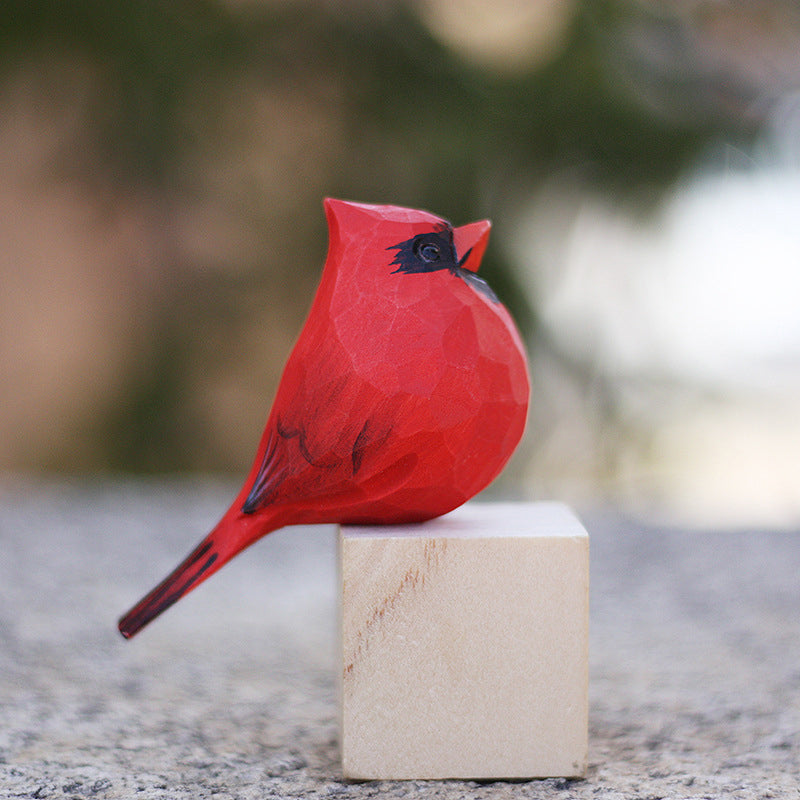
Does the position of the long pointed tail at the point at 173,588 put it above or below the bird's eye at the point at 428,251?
below

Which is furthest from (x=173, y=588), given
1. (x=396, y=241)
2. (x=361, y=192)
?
(x=361, y=192)

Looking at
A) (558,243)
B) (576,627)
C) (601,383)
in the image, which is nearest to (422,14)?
(558,243)

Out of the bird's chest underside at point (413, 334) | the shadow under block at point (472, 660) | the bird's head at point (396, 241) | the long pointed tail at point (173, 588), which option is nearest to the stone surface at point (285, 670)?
the shadow under block at point (472, 660)

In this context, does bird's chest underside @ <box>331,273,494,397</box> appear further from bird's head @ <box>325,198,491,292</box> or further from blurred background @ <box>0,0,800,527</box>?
blurred background @ <box>0,0,800,527</box>

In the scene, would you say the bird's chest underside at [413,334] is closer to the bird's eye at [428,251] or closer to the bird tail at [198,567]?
the bird's eye at [428,251]

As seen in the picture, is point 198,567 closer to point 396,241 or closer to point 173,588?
point 173,588

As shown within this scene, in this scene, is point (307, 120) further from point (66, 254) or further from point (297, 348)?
point (297, 348)
